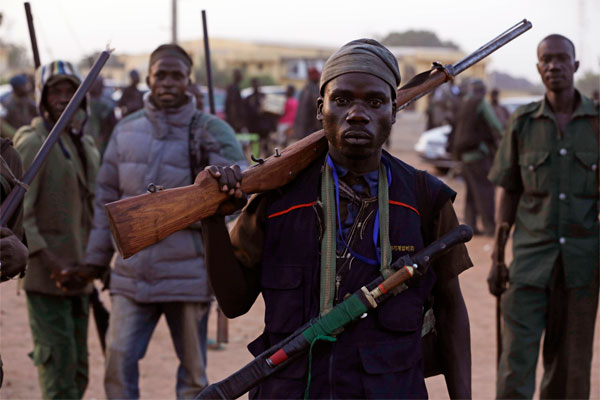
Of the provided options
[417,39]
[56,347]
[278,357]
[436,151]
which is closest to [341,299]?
[278,357]

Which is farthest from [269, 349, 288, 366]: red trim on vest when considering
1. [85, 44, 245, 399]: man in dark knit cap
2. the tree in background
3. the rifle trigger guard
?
the tree in background

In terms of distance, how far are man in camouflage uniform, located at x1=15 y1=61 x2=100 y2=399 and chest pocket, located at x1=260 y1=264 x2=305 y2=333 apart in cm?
265

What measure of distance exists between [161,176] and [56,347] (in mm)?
1304

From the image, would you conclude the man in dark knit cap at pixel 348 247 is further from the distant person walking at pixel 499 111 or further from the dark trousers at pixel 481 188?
the distant person walking at pixel 499 111

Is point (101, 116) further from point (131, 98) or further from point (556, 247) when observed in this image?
point (556, 247)

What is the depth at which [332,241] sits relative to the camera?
2.84m

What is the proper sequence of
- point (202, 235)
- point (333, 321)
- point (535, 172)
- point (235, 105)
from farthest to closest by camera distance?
point (235, 105) → point (535, 172) → point (202, 235) → point (333, 321)

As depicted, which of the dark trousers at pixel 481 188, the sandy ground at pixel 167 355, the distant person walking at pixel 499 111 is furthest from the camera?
the distant person walking at pixel 499 111

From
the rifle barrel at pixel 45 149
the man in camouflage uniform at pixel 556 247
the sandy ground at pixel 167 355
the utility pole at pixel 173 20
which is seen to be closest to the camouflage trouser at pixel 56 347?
the sandy ground at pixel 167 355

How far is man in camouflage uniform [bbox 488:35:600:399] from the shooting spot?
548cm

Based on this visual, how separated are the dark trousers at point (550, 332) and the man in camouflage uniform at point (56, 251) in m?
2.65

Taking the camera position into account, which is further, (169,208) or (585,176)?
(585,176)

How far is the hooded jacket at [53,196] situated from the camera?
17.6 ft

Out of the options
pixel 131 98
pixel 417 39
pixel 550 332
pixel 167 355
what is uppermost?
pixel 417 39
